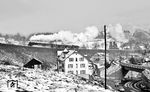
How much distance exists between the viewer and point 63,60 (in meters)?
53.7

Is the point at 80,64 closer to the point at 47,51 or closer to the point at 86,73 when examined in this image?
the point at 86,73

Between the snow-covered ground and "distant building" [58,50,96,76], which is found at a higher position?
the snow-covered ground

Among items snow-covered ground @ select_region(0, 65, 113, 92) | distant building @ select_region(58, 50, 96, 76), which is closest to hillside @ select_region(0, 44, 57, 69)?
distant building @ select_region(58, 50, 96, 76)

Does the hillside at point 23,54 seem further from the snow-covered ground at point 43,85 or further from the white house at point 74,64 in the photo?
the snow-covered ground at point 43,85

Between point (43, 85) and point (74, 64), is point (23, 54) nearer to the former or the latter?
point (74, 64)

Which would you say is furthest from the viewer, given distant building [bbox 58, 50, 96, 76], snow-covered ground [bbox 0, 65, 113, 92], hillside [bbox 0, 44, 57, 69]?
hillside [bbox 0, 44, 57, 69]

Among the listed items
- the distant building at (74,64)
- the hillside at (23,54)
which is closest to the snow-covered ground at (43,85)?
the distant building at (74,64)

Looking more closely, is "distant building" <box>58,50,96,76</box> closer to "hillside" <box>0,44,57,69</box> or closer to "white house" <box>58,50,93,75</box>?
"white house" <box>58,50,93,75</box>

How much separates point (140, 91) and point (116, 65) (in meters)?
37.6

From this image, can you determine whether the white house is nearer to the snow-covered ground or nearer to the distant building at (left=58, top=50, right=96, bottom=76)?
the distant building at (left=58, top=50, right=96, bottom=76)

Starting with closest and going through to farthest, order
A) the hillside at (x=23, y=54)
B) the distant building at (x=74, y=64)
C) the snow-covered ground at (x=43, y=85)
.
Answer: the snow-covered ground at (x=43, y=85), the distant building at (x=74, y=64), the hillside at (x=23, y=54)

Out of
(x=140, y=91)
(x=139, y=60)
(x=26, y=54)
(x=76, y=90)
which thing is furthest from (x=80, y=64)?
(x=139, y=60)

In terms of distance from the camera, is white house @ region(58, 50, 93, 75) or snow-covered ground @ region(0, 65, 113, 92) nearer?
snow-covered ground @ region(0, 65, 113, 92)

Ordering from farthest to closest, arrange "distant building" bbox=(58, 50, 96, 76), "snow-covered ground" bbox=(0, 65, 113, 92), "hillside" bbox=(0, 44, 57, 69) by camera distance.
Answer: "hillside" bbox=(0, 44, 57, 69) < "distant building" bbox=(58, 50, 96, 76) < "snow-covered ground" bbox=(0, 65, 113, 92)
